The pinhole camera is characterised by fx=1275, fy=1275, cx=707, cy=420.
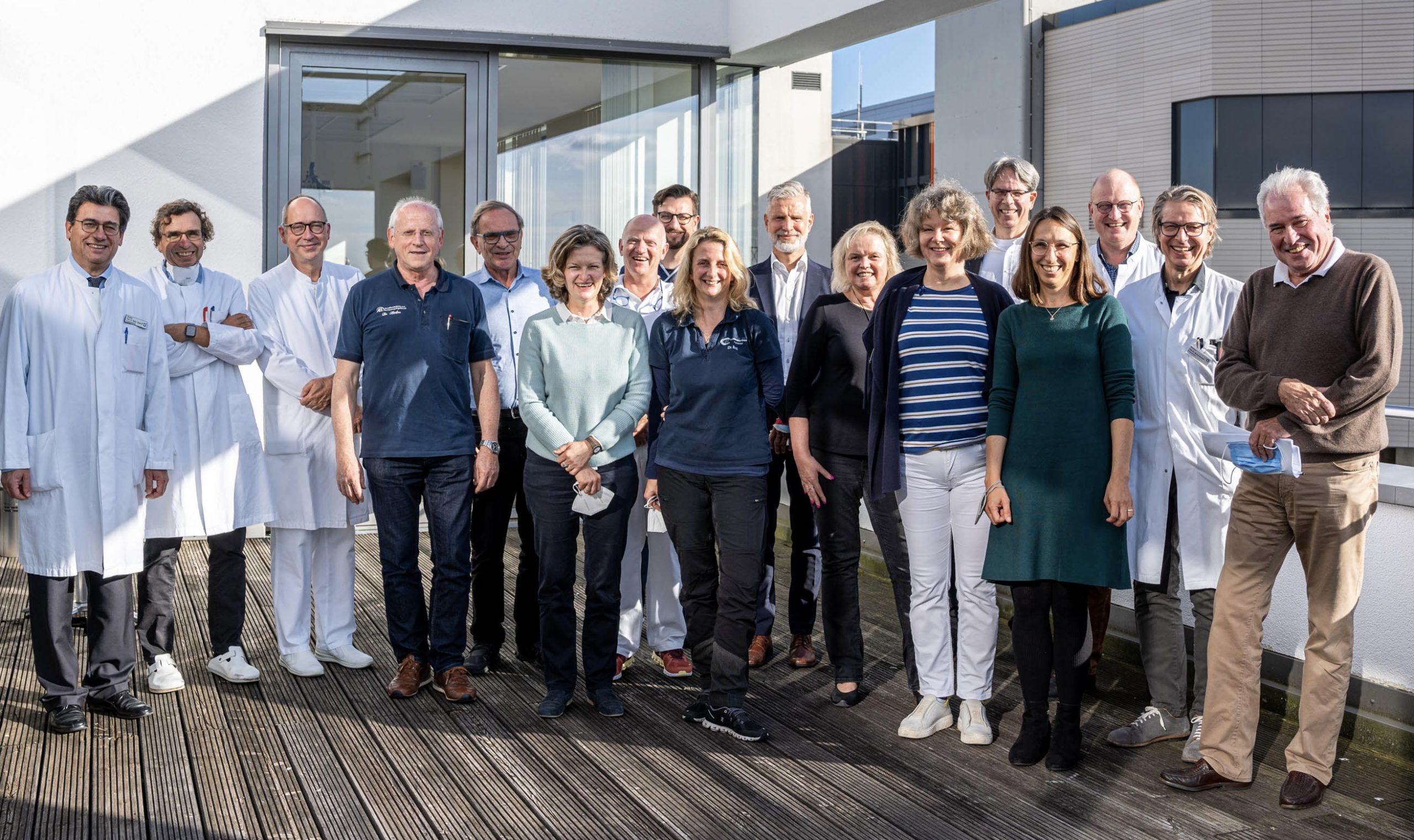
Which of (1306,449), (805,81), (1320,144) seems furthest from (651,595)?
(1320,144)

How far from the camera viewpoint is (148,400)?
4.31 metres

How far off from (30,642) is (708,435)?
3.09 m

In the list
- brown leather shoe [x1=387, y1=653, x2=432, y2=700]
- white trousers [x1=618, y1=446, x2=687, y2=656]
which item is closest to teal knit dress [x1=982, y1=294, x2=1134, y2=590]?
white trousers [x1=618, y1=446, x2=687, y2=656]

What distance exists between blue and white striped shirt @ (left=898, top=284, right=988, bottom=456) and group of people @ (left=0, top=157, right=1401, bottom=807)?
13mm

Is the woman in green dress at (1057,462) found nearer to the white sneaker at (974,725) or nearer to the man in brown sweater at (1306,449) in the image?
the white sneaker at (974,725)

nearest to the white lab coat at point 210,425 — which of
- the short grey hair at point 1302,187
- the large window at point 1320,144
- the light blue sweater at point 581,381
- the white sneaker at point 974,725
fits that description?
the light blue sweater at point 581,381

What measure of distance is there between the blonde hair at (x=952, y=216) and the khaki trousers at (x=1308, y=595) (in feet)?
3.51

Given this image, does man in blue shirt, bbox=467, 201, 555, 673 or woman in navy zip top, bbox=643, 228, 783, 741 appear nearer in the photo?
woman in navy zip top, bbox=643, 228, 783, 741

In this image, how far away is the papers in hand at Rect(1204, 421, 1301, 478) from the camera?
3.32 metres

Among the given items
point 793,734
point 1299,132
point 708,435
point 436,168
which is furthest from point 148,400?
point 1299,132

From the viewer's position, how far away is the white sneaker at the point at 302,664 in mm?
4703

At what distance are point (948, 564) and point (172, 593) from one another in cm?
280

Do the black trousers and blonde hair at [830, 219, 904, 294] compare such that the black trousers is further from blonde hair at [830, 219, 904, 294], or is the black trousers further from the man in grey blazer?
blonde hair at [830, 219, 904, 294]

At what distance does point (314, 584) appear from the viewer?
4.96m
